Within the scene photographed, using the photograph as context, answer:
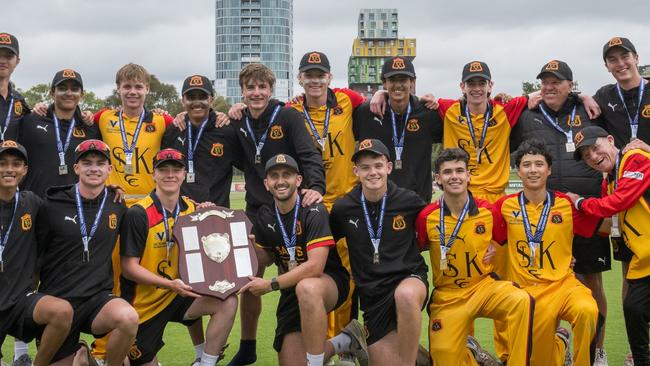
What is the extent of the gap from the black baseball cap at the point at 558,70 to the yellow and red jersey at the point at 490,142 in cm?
41

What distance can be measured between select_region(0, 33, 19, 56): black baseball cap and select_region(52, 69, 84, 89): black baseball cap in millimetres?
553

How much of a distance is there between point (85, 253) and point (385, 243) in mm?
2576

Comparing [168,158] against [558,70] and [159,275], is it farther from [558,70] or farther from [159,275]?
[558,70]

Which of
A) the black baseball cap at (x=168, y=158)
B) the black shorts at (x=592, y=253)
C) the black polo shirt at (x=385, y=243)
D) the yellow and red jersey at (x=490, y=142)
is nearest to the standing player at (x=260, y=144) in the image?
the black polo shirt at (x=385, y=243)

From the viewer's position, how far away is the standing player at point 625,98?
6980 millimetres

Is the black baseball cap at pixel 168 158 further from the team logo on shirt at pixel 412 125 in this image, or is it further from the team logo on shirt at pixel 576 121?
the team logo on shirt at pixel 576 121

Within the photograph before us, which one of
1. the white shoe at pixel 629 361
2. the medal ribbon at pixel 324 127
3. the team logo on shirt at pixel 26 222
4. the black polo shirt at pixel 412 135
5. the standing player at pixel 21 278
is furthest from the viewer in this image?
the black polo shirt at pixel 412 135

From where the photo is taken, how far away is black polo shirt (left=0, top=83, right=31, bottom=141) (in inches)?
276

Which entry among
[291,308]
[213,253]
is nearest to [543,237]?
[291,308]

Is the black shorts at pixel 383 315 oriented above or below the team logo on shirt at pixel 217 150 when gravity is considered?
below

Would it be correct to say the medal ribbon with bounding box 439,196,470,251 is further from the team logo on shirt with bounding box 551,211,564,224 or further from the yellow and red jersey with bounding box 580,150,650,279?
the yellow and red jersey with bounding box 580,150,650,279

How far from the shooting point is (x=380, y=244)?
622 centimetres

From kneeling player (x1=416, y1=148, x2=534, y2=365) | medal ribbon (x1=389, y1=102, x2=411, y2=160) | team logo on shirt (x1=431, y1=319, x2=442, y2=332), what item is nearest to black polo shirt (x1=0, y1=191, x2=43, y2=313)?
kneeling player (x1=416, y1=148, x2=534, y2=365)

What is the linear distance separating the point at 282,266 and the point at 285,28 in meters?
A: 125
